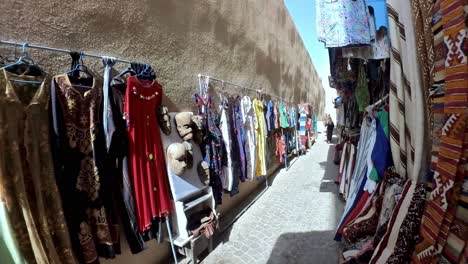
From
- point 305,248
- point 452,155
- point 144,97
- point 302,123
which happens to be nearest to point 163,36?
point 144,97

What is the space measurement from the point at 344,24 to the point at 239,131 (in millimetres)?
2099

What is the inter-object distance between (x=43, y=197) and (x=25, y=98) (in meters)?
0.53

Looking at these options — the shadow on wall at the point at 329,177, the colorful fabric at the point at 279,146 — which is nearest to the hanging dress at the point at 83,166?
the shadow on wall at the point at 329,177

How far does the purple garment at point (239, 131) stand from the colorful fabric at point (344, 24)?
6.02ft

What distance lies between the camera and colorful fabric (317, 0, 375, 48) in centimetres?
152

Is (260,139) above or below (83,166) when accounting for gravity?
below

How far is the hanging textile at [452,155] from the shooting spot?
2.29 feet

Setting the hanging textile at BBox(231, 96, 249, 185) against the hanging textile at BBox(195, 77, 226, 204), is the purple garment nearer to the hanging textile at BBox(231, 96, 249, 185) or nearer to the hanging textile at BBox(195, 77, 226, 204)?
the hanging textile at BBox(231, 96, 249, 185)

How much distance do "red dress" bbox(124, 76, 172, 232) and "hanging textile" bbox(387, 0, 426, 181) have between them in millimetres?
1691

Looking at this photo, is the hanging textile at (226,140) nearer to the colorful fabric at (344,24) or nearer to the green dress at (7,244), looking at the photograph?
the colorful fabric at (344,24)

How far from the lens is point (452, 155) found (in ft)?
2.36

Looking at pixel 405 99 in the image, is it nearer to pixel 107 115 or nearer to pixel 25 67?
pixel 107 115

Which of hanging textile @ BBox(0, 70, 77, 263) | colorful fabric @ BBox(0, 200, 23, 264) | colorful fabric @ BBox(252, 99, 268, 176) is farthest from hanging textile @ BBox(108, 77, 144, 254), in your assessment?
colorful fabric @ BBox(252, 99, 268, 176)

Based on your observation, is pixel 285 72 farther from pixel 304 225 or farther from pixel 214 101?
pixel 304 225
